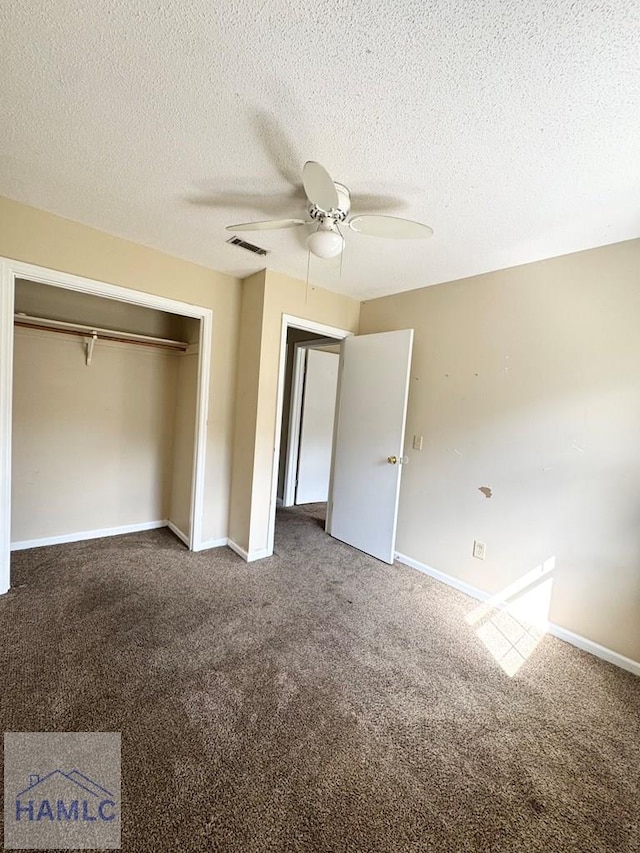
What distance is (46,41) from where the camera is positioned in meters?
1.14

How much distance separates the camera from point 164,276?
273 centimetres

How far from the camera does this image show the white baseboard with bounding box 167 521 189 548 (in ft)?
10.7

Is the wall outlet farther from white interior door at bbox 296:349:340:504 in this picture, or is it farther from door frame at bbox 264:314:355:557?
white interior door at bbox 296:349:340:504

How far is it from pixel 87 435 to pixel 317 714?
285cm

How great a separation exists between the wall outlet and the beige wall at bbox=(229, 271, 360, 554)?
5.56 feet

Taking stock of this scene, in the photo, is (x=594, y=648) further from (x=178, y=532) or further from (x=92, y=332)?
(x=92, y=332)

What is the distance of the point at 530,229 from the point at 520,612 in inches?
97.7

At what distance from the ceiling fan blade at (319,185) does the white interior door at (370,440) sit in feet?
5.47

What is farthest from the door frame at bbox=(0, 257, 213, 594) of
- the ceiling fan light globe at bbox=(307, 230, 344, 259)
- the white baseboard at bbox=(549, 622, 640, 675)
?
the white baseboard at bbox=(549, 622, 640, 675)

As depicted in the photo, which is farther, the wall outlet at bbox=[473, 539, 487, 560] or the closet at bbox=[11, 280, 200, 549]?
the closet at bbox=[11, 280, 200, 549]

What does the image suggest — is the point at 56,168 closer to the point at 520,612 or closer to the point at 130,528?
the point at 130,528

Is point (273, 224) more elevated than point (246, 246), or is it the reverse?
point (246, 246)

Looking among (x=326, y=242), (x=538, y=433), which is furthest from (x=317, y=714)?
(x=326, y=242)

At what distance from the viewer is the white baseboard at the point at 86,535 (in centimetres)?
295
